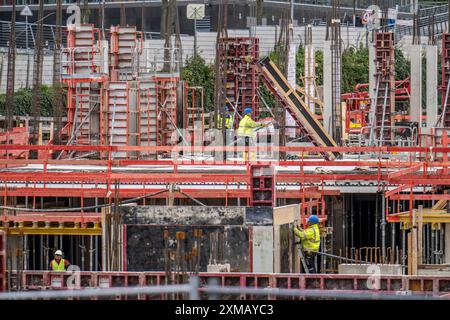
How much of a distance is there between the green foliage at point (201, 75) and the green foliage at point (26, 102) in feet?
18.1

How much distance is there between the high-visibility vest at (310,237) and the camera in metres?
27.8

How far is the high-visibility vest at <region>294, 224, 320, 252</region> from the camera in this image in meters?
27.8

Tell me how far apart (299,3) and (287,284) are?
58715 millimetres

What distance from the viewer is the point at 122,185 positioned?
1331 inches

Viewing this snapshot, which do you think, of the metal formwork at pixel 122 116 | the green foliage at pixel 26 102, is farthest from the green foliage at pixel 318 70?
the metal formwork at pixel 122 116

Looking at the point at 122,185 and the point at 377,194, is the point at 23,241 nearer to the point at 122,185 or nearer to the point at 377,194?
the point at 122,185

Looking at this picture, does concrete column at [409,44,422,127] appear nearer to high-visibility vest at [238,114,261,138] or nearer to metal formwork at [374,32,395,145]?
metal formwork at [374,32,395,145]

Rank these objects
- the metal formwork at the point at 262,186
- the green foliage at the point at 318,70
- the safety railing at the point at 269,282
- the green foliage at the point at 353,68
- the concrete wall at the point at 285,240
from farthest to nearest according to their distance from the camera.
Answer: the green foliage at the point at 353,68 → the green foliage at the point at 318,70 → the metal formwork at the point at 262,186 → the concrete wall at the point at 285,240 → the safety railing at the point at 269,282

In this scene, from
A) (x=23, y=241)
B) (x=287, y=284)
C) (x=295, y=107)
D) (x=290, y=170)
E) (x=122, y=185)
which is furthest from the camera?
(x=295, y=107)

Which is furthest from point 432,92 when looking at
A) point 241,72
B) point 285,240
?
point 285,240

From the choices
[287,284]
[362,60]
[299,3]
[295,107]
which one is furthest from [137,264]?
[299,3]

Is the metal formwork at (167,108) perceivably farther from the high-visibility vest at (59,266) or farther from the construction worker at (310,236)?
the construction worker at (310,236)

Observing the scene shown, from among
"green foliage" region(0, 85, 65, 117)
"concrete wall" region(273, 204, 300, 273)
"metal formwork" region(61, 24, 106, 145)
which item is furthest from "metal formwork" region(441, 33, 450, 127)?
"green foliage" region(0, 85, 65, 117)

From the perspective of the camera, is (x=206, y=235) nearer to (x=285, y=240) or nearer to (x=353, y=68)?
(x=285, y=240)
